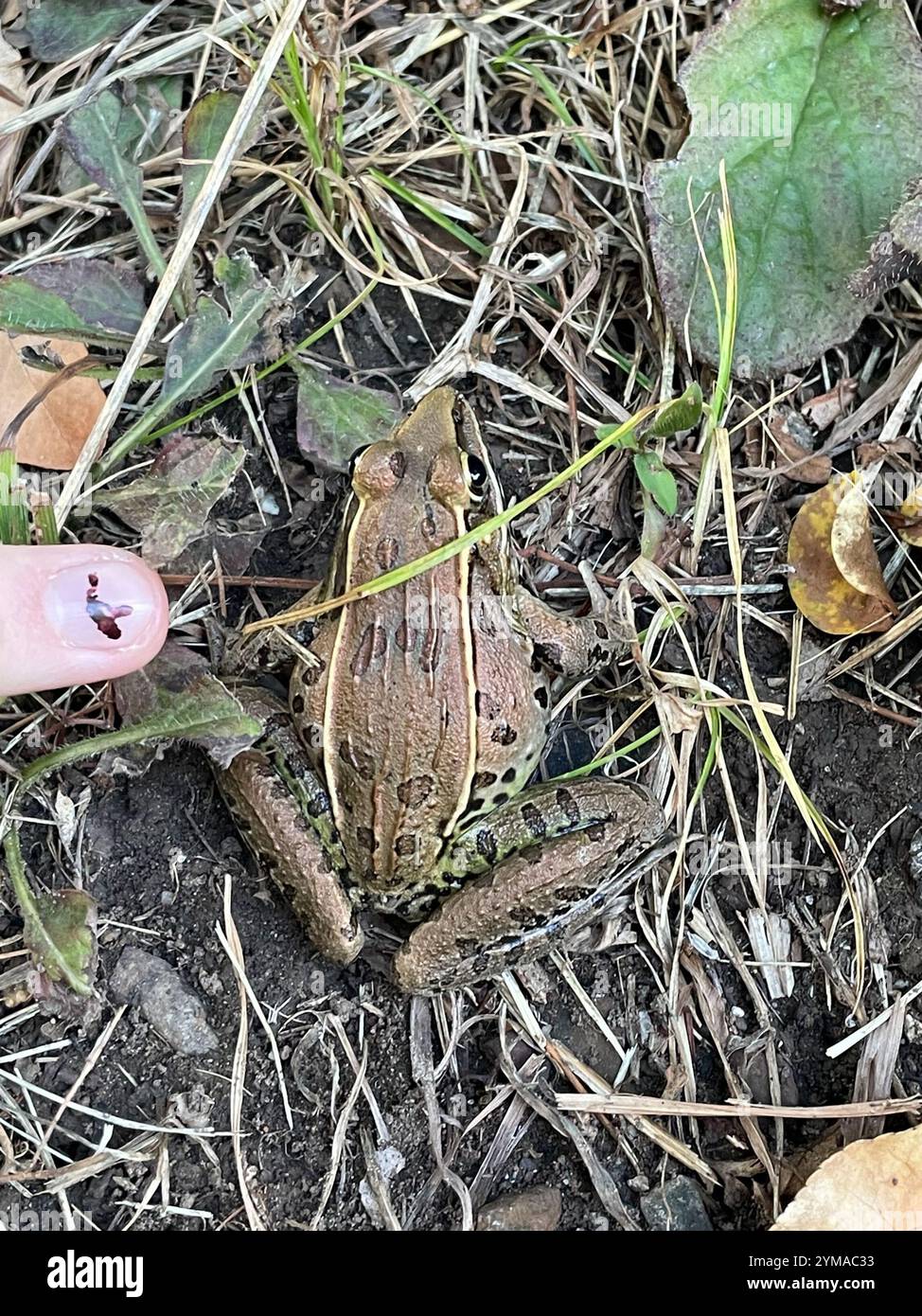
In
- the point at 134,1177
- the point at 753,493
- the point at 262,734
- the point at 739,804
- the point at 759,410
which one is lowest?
the point at 134,1177

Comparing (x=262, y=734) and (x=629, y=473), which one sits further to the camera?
(x=629, y=473)

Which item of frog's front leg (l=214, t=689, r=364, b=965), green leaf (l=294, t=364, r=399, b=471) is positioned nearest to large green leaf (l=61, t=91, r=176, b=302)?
green leaf (l=294, t=364, r=399, b=471)

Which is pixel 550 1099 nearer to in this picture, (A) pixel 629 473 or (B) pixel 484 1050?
(B) pixel 484 1050

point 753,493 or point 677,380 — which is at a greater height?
point 677,380

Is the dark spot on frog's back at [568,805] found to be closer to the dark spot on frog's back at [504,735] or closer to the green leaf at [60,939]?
the dark spot on frog's back at [504,735]
